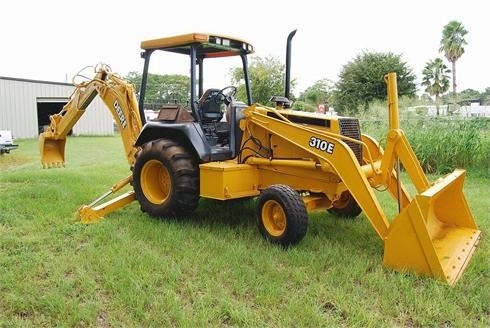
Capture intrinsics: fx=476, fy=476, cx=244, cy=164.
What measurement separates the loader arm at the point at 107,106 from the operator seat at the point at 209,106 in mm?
1156

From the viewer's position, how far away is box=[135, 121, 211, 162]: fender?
5426 mm

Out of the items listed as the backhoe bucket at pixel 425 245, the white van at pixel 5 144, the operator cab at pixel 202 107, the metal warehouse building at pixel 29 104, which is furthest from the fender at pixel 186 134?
the metal warehouse building at pixel 29 104

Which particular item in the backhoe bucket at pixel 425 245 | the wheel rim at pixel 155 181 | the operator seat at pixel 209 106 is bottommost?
the backhoe bucket at pixel 425 245

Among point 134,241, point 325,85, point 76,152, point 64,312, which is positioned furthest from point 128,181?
point 325,85

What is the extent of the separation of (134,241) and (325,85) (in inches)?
1683

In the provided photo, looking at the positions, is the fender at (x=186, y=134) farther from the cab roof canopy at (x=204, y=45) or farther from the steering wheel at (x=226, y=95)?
the cab roof canopy at (x=204, y=45)

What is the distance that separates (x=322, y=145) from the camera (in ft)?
15.6

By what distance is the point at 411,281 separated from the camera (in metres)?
3.80

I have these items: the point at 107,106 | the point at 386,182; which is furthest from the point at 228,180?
the point at 107,106

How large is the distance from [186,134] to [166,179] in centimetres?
78

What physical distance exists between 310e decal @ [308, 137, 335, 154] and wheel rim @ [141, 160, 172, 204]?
1.93 meters

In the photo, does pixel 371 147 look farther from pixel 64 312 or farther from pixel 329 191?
pixel 64 312

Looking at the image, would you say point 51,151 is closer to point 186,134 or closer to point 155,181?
point 155,181

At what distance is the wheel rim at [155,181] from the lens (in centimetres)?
586
